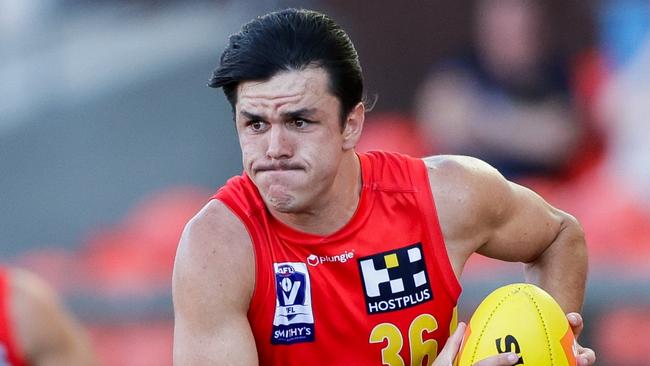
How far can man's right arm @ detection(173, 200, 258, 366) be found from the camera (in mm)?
4223

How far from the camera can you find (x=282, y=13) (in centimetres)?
445

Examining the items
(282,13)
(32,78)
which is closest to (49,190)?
(32,78)

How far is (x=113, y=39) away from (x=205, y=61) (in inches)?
22.3

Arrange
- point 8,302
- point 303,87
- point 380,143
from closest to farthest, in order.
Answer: point 303,87 < point 8,302 < point 380,143

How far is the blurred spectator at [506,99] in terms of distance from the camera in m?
7.75

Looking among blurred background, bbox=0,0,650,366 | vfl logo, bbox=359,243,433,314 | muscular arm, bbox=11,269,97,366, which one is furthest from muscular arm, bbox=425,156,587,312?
blurred background, bbox=0,0,650,366

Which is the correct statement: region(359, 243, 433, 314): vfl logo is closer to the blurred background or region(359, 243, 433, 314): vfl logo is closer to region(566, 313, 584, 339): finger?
region(566, 313, 584, 339): finger

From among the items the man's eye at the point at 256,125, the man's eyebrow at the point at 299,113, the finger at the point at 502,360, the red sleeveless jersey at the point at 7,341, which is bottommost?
the finger at the point at 502,360

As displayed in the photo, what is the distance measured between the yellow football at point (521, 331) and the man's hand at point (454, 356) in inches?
0.8

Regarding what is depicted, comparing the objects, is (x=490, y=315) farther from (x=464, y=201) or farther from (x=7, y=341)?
(x=7, y=341)

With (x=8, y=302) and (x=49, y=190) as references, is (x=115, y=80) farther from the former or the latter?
(x=8, y=302)

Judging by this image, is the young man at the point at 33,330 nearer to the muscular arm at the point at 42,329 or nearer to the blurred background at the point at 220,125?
the muscular arm at the point at 42,329

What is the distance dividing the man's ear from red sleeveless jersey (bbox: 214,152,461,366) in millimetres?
242

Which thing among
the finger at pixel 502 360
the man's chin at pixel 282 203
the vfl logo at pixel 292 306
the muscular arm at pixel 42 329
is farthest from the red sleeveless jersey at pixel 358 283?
the muscular arm at pixel 42 329
